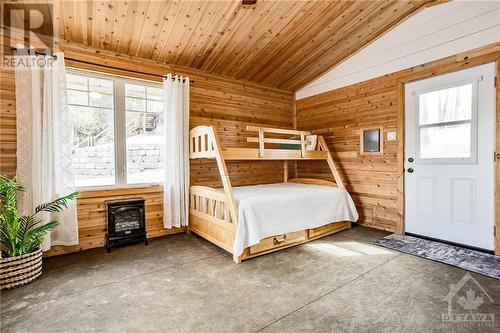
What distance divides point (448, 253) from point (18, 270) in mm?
4254

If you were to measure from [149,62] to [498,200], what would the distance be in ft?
15.0

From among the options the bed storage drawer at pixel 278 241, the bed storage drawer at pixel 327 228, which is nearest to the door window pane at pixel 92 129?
the bed storage drawer at pixel 278 241

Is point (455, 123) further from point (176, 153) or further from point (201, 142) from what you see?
point (176, 153)

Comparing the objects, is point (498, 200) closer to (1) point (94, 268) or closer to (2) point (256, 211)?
(2) point (256, 211)

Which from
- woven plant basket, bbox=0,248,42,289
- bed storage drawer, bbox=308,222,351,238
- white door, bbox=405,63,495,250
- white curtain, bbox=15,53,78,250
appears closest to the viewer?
woven plant basket, bbox=0,248,42,289

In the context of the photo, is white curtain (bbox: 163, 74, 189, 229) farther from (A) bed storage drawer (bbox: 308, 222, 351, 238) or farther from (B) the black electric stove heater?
(A) bed storage drawer (bbox: 308, 222, 351, 238)

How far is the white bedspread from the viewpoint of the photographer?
2.69 metres

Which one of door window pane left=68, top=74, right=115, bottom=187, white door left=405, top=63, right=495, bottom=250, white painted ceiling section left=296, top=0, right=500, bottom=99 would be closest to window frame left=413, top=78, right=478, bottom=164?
white door left=405, top=63, right=495, bottom=250

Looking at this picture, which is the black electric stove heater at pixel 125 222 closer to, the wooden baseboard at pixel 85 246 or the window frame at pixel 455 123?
the wooden baseboard at pixel 85 246

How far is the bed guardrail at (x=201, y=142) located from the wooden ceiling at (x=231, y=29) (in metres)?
1.12

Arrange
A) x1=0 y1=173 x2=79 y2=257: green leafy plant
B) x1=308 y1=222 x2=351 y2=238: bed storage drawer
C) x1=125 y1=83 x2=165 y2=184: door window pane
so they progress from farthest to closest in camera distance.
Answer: x1=125 y1=83 x2=165 y2=184: door window pane < x1=308 y1=222 x2=351 y2=238: bed storage drawer < x1=0 y1=173 x2=79 y2=257: green leafy plant

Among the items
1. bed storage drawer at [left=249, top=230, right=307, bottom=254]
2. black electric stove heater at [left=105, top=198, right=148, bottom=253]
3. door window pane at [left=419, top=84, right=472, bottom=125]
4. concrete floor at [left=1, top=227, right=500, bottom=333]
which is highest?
door window pane at [left=419, top=84, right=472, bottom=125]

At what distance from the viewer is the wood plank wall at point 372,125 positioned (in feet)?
11.6

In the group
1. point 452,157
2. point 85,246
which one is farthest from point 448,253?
point 85,246
